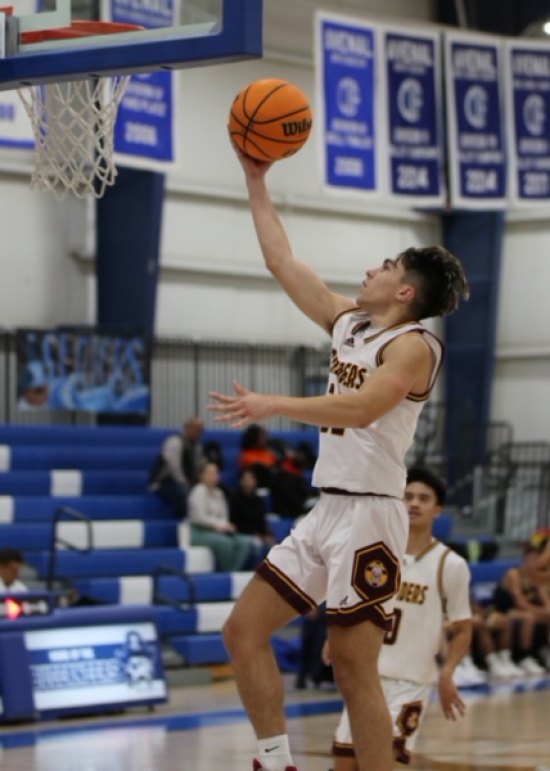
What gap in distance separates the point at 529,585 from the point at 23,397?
5.52m

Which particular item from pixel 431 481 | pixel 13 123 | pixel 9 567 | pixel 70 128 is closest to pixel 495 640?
pixel 9 567

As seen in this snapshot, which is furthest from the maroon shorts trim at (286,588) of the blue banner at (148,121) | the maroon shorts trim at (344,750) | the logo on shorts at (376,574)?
the blue banner at (148,121)

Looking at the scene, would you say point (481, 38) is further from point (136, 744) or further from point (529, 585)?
→ point (136, 744)

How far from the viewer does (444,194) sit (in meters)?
15.5

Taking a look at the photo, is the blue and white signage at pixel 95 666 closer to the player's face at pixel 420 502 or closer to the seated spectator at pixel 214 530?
the seated spectator at pixel 214 530

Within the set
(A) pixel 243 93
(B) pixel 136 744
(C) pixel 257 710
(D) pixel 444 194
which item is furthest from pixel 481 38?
(C) pixel 257 710

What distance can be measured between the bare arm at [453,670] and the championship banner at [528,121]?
9.47m

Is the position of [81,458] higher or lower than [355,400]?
lower

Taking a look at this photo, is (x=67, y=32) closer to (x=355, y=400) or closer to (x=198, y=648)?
(x=355, y=400)

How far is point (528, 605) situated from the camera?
14273 mm

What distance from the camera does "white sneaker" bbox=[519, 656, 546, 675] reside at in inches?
561

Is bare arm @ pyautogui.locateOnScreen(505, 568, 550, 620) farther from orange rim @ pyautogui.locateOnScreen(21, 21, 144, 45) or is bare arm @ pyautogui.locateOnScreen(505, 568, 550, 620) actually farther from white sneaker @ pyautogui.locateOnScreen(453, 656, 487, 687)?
orange rim @ pyautogui.locateOnScreen(21, 21, 144, 45)

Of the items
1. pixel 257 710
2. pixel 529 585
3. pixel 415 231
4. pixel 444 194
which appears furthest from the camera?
pixel 415 231

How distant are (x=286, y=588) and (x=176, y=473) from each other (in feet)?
32.1
